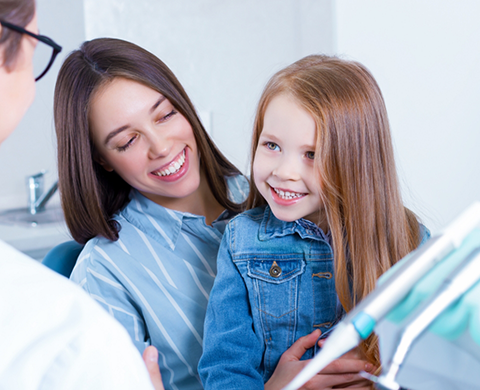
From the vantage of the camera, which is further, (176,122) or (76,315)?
(176,122)

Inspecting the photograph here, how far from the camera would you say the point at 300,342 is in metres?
0.98

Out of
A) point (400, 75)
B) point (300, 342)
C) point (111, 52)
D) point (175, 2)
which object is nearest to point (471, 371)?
point (300, 342)

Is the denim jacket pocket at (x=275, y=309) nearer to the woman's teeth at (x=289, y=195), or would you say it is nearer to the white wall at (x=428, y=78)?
the woman's teeth at (x=289, y=195)

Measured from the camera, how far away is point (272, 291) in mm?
1039

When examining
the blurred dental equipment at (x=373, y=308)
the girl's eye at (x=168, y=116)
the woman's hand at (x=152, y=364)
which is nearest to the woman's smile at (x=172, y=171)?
the girl's eye at (x=168, y=116)

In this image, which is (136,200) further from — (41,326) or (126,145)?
(41,326)

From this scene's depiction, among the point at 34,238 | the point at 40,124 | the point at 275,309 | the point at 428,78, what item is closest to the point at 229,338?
the point at 275,309

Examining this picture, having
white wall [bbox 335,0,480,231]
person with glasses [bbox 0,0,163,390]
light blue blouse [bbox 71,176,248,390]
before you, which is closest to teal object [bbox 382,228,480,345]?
person with glasses [bbox 0,0,163,390]

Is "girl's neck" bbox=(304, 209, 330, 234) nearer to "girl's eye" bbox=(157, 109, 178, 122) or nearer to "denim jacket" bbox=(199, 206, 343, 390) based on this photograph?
"denim jacket" bbox=(199, 206, 343, 390)

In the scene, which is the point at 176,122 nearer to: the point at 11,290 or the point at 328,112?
the point at 328,112

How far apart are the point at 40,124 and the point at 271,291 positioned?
6.66ft

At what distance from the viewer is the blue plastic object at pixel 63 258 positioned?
4.24ft

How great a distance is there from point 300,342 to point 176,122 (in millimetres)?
646

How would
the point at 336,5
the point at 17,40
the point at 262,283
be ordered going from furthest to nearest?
1. the point at 336,5
2. the point at 262,283
3. the point at 17,40
